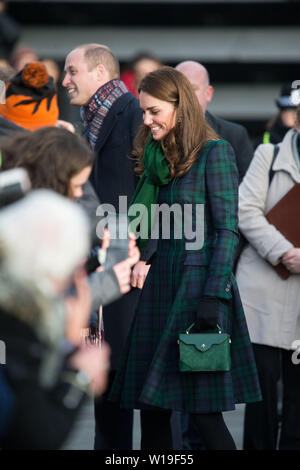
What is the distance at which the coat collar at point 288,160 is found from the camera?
528cm

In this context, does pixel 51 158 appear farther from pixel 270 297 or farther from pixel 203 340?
pixel 270 297

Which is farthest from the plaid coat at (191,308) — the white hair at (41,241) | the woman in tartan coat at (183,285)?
the white hair at (41,241)

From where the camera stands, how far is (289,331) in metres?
5.23

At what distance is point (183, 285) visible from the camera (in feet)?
14.2

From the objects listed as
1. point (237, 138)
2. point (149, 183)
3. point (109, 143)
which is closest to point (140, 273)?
point (149, 183)

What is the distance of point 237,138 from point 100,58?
1.17m

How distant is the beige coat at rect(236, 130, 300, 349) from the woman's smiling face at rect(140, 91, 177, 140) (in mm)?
1001

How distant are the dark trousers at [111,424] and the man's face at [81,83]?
1.48m

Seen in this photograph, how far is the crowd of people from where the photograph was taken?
2.55m

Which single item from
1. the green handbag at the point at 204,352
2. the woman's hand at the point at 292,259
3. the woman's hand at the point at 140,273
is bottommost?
the green handbag at the point at 204,352
